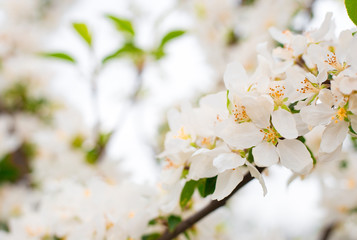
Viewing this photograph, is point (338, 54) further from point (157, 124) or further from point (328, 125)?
point (157, 124)

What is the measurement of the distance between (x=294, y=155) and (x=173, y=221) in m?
0.33

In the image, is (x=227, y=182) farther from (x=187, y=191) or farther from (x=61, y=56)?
(x=61, y=56)

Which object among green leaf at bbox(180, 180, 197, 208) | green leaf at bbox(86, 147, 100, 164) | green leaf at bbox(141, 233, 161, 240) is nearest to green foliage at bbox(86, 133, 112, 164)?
green leaf at bbox(86, 147, 100, 164)

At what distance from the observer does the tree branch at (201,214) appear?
70 cm

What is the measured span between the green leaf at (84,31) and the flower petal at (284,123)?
998mm

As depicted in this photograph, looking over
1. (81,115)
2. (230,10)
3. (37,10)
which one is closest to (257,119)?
(81,115)

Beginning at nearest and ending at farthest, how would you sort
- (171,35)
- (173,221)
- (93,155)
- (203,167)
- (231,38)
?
(203,167) < (173,221) < (171,35) < (93,155) < (231,38)

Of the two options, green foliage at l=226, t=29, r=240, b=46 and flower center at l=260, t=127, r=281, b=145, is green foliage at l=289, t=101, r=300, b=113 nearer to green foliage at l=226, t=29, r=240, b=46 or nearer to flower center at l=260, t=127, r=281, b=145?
flower center at l=260, t=127, r=281, b=145

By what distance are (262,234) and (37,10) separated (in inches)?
112

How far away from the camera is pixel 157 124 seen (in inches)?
113

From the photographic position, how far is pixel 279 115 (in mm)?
613

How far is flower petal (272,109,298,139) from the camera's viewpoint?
60 cm

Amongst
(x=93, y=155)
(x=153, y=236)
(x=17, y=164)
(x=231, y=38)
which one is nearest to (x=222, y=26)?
(x=231, y=38)

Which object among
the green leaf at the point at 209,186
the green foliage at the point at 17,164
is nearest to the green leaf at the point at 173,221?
the green leaf at the point at 209,186
